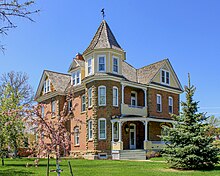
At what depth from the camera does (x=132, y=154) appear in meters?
23.9

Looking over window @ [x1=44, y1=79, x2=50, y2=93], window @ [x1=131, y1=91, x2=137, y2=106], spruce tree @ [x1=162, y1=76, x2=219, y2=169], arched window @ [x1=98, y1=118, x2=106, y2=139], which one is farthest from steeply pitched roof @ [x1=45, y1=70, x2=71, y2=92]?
spruce tree @ [x1=162, y1=76, x2=219, y2=169]

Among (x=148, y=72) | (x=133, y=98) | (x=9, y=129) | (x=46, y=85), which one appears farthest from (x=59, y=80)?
(x=9, y=129)

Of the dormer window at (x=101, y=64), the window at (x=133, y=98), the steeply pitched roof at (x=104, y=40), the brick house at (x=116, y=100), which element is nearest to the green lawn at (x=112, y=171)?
the brick house at (x=116, y=100)

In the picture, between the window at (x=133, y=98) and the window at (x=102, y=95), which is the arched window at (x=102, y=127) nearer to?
the window at (x=102, y=95)

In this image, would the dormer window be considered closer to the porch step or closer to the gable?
the gable

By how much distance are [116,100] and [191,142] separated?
11.5m

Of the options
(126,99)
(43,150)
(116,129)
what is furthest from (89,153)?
(43,150)

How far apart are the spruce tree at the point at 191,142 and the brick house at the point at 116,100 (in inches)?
341

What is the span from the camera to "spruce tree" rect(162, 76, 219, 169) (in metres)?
14.4

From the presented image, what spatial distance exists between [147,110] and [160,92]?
2.56m

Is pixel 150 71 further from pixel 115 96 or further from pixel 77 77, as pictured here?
pixel 77 77

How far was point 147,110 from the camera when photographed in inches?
1084

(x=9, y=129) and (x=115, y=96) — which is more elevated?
(x=115, y=96)

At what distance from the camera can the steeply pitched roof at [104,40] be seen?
2609 centimetres
